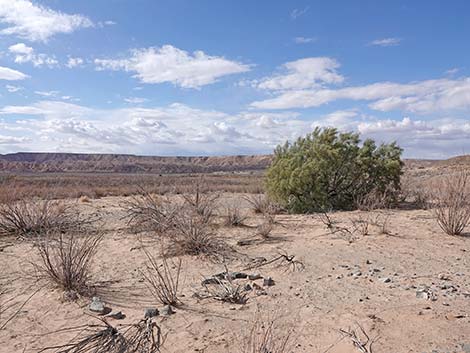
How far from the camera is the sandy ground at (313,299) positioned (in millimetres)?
4359

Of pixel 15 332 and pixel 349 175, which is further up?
pixel 349 175

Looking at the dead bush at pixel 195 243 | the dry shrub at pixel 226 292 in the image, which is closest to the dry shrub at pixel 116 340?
the dry shrub at pixel 226 292

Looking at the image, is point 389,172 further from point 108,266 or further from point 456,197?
point 108,266

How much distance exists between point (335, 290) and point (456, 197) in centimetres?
467

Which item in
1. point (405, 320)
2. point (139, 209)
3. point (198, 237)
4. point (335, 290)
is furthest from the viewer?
point (139, 209)

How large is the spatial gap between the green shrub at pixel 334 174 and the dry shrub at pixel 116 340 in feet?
35.7

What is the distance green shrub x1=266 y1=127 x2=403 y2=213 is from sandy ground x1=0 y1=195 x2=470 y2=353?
6217 mm

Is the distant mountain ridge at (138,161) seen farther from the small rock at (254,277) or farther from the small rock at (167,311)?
the small rock at (167,311)

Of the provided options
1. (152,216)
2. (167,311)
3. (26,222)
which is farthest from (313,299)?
(26,222)

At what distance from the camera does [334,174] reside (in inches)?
610

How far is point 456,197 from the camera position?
29.4ft

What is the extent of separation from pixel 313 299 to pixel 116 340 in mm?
2483

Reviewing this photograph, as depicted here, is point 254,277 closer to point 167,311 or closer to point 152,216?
point 167,311

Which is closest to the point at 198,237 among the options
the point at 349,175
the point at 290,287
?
the point at 290,287
